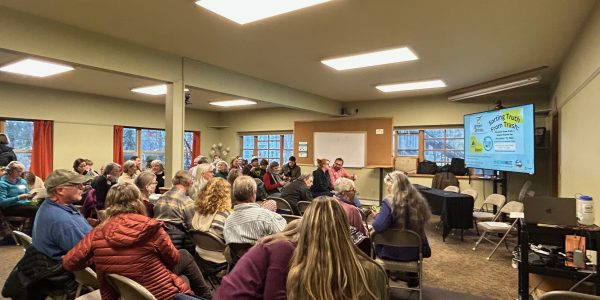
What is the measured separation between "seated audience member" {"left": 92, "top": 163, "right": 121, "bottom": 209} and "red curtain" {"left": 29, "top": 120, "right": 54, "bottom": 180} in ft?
14.3

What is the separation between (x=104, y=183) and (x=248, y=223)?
8.92ft

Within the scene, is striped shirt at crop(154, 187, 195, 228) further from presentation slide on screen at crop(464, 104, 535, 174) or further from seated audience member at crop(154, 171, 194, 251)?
presentation slide on screen at crop(464, 104, 535, 174)

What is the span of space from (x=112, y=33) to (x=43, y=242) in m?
2.69

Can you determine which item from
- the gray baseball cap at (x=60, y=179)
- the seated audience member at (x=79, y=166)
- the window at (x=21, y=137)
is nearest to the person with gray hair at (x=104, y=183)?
the seated audience member at (x=79, y=166)

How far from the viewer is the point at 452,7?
3234mm

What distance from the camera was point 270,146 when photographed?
11.4m

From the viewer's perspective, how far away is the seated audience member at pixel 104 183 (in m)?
4.21

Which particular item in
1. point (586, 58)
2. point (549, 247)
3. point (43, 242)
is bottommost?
point (549, 247)

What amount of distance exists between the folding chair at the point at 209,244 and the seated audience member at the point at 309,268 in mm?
1399

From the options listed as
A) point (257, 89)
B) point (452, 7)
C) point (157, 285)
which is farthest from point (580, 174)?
point (257, 89)

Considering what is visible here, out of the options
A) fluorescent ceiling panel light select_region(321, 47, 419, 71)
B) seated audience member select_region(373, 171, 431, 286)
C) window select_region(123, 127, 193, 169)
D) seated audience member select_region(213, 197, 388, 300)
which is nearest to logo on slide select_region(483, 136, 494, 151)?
fluorescent ceiling panel light select_region(321, 47, 419, 71)

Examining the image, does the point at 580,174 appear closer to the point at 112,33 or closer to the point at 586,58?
the point at 586,58

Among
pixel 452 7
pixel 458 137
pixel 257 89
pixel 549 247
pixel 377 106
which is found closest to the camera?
pixel 549 247

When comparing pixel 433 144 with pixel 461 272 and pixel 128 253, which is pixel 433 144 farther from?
pixel 128 253
